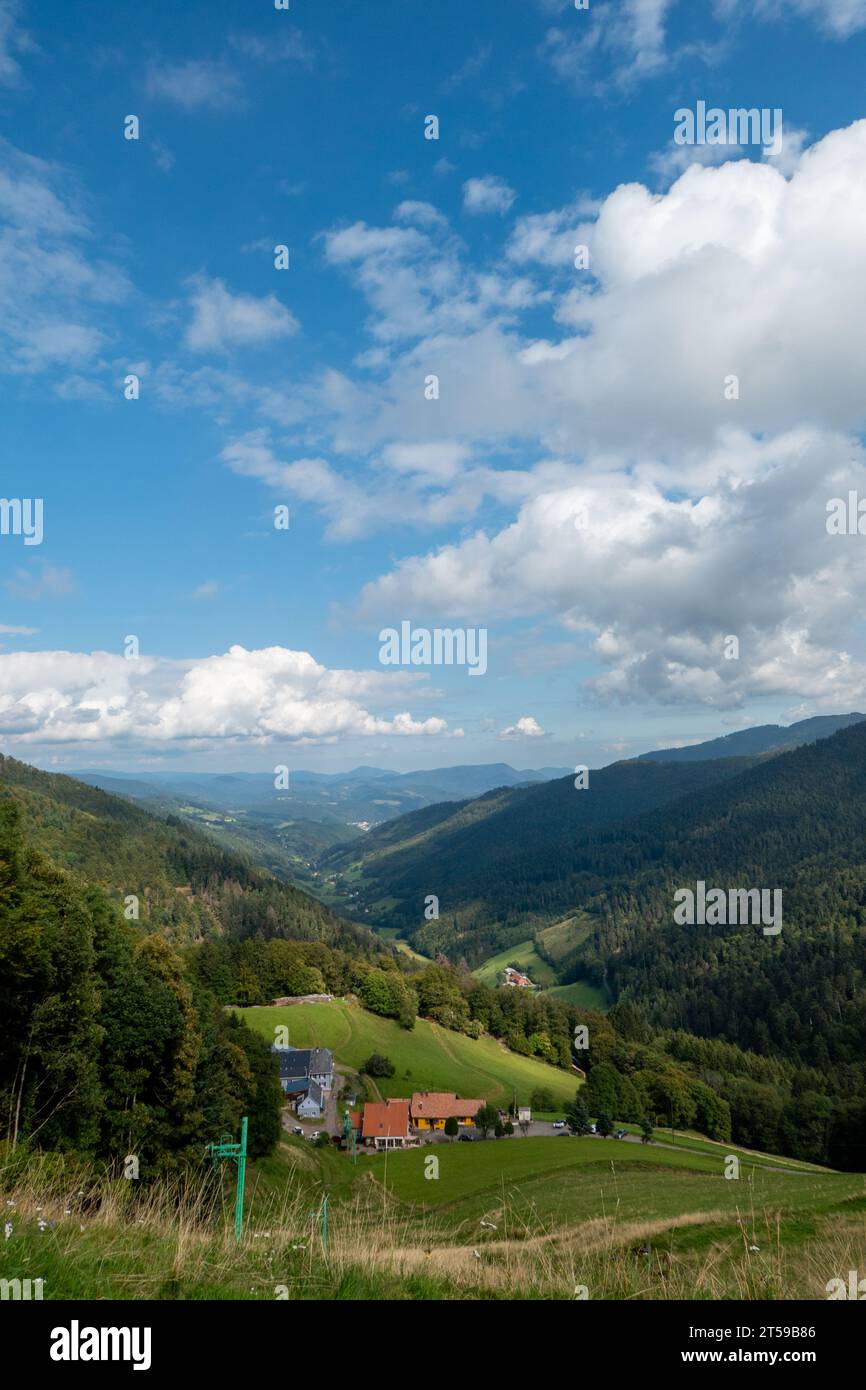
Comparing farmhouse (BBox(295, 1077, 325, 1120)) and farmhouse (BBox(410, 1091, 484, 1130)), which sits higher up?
farmhouse (BBox(295, 1077, 325, 1120))

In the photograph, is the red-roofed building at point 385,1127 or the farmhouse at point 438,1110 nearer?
the red-roofed building at point 385,1127

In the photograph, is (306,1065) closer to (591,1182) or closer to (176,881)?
(591,1182)

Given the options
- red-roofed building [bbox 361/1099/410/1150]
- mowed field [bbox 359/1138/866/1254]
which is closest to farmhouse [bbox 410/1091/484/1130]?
red-roofed building [bbox 361/1099/410/1150]

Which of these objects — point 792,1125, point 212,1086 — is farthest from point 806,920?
point 212,1086

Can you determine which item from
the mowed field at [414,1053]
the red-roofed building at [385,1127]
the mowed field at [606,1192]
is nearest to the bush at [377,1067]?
the mowed field at [414,1053]

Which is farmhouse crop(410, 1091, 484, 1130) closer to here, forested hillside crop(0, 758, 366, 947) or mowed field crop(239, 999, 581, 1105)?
mowed field crop(239, 999, 581, 1105)

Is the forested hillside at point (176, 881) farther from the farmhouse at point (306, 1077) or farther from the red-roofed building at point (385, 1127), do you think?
the red-roofed building at point (385, 1127)

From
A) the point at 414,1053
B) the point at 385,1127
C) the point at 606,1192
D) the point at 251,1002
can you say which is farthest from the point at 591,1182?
the point at 251,1002
